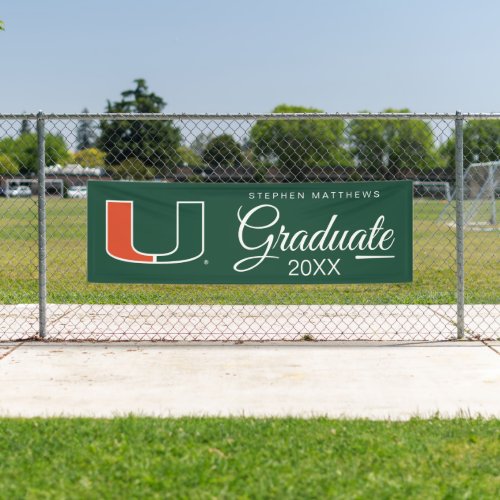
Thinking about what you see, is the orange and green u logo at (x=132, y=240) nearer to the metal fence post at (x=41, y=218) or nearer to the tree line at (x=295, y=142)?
the metal fence post at (x=41, y=218)

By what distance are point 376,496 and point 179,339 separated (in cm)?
396

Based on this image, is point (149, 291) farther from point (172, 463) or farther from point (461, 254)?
point (172, 463)

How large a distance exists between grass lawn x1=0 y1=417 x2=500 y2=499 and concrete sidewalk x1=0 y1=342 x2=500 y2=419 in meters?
0.37

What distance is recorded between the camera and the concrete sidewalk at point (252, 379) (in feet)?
16.8

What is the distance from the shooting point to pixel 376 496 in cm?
361

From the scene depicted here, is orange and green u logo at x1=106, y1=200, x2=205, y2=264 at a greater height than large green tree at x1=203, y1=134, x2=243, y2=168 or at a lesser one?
lesser

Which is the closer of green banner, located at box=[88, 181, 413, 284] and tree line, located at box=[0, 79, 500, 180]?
green banner, located at box=[88, 181, 413, 284]

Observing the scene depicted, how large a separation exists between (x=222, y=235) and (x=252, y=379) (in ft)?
5.62

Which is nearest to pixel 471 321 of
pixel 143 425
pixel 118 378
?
pixel 118 378

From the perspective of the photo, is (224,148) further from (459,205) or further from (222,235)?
(459,205)

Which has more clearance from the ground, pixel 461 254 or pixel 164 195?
pixel 164 195

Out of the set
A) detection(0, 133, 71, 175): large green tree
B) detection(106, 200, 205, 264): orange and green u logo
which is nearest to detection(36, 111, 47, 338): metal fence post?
detection(0, 133, 71, 175): large green tree

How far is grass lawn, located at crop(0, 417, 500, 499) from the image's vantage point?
12.1 ft

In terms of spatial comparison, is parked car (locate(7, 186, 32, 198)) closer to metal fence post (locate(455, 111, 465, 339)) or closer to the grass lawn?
metal fence post (locate(455, 111, 465, 339))
